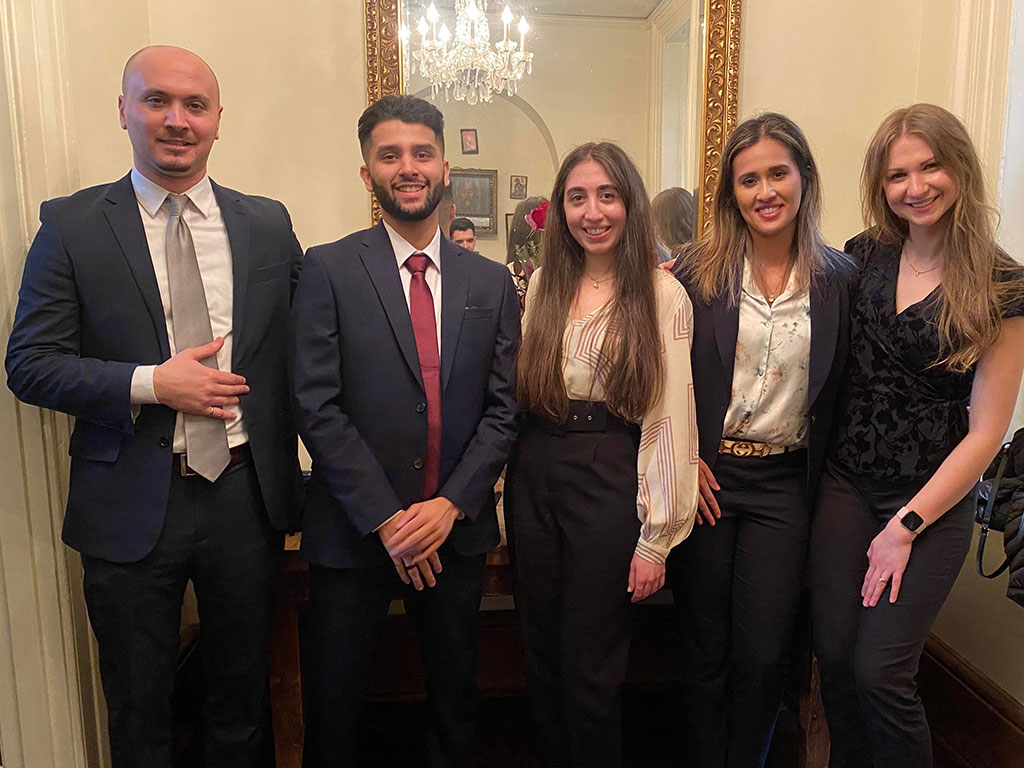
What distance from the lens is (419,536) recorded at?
5.03 feet

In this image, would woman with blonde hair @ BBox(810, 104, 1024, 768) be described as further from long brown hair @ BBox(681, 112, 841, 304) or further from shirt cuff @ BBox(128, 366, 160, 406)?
shirt cuff @ BBox(128, 366, 160, 406)

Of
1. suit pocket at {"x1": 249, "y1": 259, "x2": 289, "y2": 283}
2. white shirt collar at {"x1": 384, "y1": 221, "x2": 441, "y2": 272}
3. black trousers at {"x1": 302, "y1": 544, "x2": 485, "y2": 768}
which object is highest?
white shirt collar at {"x1": 384, "y1": 221, "x2": 441, "y2": 272}

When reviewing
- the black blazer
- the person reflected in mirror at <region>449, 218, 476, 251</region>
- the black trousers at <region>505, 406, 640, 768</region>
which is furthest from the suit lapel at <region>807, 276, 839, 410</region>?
the person reflected in mirror at <region>449, 218, 476, 251</region>

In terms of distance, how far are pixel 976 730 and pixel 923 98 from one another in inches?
74.4

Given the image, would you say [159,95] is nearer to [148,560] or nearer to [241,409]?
[241,409]

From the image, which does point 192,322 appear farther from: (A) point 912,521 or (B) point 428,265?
(A) point 912,521

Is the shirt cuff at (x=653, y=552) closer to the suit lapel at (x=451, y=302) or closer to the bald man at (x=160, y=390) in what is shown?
the suit lapel at (x=451, y=302)

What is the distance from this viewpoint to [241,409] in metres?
1.57

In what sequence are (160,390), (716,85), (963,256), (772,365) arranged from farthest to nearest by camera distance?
1. (716,85)
2. (772,365)
3. (963,256)
4. (160,390)

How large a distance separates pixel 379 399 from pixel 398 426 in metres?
0.07

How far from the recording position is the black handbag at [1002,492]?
1.71 m

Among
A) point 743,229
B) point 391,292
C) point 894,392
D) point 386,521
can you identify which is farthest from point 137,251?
point 894,392

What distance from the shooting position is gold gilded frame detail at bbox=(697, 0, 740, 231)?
2334 mm

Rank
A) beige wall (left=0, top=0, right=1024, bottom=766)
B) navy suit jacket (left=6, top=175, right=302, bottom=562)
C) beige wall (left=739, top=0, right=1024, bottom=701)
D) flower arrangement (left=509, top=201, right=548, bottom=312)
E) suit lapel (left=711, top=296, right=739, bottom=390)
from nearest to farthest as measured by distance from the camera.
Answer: navy suit jacket (left=6, top=175, right=302, bottom=562) < suit lapel (left=711, top=296, right=739, bottom=390) < beige wall (left=0, top=0, right=1024, bottom=766) < flower arrangement (left=509, top=201, right=548, bottom=312) < beige wall (left=739, top=0, right=1024, bottom=701)
